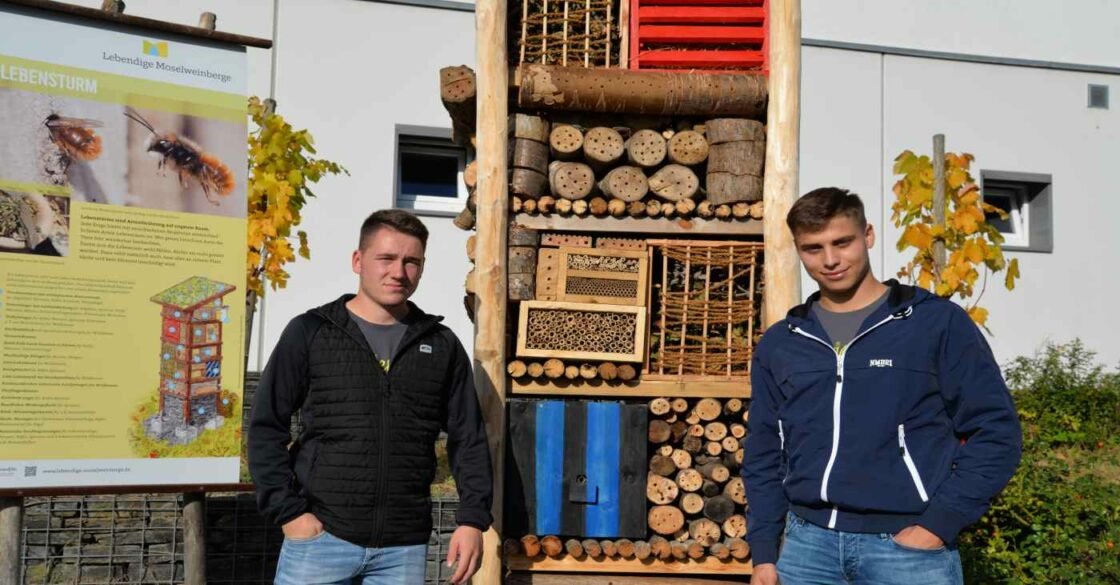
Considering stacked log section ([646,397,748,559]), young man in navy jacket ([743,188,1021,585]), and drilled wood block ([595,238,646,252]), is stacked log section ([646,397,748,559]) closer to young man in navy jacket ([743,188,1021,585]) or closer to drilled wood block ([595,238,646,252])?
drilled wood block ([595,238,646,252])

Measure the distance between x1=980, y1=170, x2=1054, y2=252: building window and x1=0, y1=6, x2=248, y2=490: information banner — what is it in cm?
832

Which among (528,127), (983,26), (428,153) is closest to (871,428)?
(528,127)

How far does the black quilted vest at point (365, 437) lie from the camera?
322 cm

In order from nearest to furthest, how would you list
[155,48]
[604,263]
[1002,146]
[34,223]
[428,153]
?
[34,223] → [155,48] → [604,263] → [428,153] → [1002,146]

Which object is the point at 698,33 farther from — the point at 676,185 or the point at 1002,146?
the point at 1002,146

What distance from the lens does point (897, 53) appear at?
10.2 meters

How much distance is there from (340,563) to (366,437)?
1.22 feet

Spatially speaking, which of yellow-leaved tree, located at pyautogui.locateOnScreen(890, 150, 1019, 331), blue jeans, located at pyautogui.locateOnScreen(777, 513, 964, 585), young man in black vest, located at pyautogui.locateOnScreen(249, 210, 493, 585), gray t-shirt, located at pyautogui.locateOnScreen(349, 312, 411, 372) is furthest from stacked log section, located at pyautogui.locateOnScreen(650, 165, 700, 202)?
blue jeans, located at pyautogui.locateOnScreen(777, 513, 964, 585)

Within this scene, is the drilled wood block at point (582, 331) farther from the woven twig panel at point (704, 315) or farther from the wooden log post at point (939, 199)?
the wooden log post at point (939, 199)

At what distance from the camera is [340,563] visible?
3201 millimetres

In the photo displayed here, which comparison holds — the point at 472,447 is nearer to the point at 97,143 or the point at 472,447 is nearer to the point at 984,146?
the point at 97,143

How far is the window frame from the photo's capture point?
9.05 m

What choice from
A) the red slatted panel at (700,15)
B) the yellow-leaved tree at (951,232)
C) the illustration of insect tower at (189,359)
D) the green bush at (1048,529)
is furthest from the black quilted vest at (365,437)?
the yellow-leaved tree at (951,232)

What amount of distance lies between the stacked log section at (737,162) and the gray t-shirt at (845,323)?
188cm
